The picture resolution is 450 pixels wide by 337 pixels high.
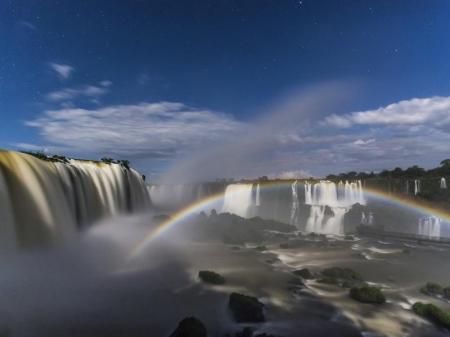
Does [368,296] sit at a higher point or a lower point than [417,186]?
lower

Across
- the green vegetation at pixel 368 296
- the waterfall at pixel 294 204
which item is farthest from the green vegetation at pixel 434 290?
the waterfall at pixel 294 204

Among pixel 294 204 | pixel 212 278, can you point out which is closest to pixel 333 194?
pixel 294 204

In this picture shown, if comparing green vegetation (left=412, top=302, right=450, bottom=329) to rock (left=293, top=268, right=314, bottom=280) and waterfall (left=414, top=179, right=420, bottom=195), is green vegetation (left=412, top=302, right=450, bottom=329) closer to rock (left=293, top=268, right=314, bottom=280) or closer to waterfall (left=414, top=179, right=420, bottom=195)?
rock (left=293, top=268, right=314, bottom=280)

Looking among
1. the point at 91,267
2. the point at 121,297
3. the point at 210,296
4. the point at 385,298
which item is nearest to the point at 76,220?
the point at 91,267

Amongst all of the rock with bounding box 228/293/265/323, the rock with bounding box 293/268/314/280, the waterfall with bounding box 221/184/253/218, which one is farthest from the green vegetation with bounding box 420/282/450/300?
the waterfall with bounding box 221/184/253/218

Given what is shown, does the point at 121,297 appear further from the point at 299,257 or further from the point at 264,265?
the point at 299,257

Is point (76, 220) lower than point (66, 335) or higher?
higher

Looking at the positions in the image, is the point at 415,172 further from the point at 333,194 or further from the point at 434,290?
the point at 434,290
